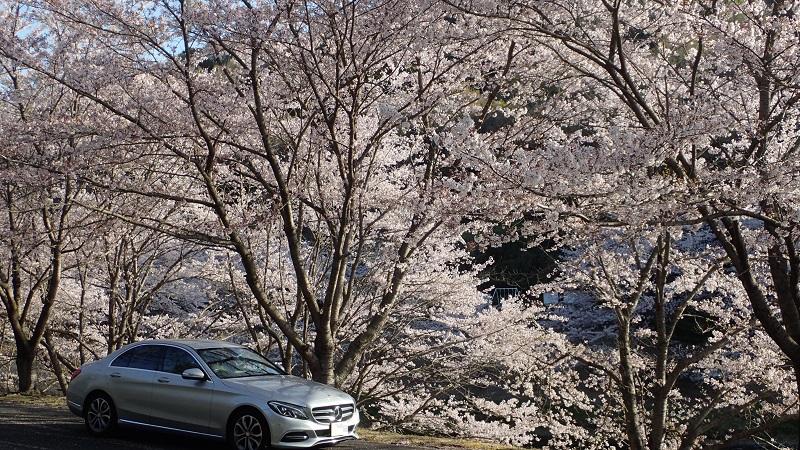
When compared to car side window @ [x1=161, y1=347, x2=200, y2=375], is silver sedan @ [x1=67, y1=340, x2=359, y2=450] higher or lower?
lower

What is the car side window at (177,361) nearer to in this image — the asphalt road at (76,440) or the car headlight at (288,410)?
the asphalt road at (76,440)

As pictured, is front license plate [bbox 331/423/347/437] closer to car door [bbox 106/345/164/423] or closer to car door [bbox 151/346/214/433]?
car door [bbox 151/346/214/433]

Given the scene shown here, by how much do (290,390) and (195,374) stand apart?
110cm

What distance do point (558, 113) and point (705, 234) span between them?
56.5ft

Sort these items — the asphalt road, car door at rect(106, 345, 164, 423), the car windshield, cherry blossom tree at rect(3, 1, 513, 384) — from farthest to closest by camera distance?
cherry blossom tree at rect(3, 1, 513, 384)
car door at rect(106, 345, 164, 423)
the car windshield
the asphalt road

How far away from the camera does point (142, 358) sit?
8242mm

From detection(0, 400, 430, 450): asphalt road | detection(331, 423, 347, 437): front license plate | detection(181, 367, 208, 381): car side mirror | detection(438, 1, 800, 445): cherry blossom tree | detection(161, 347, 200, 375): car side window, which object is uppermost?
detection(438, 1, 800, 445): cherry blossom tree

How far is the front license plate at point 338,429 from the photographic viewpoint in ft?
23.7

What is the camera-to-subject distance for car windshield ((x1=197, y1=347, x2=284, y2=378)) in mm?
7750

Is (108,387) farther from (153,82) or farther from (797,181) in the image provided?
(797,181)

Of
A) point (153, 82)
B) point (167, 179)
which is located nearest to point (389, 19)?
point (153, 82)

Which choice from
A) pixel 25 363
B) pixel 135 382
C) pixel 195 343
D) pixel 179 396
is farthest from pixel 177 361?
pixel 25 363

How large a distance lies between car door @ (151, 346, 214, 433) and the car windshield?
18 cm

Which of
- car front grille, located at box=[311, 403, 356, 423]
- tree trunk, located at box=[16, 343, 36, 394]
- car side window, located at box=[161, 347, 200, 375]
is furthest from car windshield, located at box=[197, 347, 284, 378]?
tree trunk, located at box=[16, 343, 36, 394]
